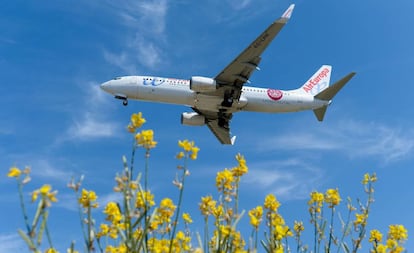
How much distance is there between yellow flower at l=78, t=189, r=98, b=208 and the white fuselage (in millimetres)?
21496

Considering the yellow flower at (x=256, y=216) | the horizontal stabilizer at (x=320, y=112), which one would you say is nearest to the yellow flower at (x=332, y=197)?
the yellow flower at (x=256, y=216)

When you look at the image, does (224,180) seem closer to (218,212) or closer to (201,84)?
(218,212)

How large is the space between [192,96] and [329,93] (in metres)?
8.58

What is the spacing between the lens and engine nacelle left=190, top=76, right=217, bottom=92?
23.8m

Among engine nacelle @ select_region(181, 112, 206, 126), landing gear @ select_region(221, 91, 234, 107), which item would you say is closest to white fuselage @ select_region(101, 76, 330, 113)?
landing gear @ select_region(221, 91, 234, 107)

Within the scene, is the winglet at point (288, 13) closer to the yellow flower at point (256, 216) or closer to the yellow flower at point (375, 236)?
the yellow flower at point (375, 236)

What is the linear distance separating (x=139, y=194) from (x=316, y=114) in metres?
26.9

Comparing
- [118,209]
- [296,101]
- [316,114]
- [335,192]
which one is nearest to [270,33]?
[296,101]

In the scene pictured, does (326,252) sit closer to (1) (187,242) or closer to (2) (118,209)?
(1) (187,242)

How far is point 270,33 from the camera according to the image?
21641 millimetres

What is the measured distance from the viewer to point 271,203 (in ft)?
10.3

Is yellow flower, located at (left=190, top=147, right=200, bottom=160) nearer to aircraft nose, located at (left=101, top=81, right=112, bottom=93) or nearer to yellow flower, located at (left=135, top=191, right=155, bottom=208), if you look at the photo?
yellow flower, located at (left=135, top=191, right=155, bottom=208)

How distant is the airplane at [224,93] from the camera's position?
23812 millimetres

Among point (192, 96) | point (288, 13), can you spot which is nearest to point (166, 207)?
point (288, 13)
